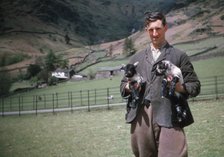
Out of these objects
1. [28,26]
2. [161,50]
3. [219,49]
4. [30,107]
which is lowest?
[30,107]

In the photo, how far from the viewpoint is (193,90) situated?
3.27 m

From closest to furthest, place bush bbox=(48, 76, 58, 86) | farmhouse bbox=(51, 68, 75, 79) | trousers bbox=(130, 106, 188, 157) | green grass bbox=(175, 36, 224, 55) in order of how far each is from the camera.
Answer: trousers bbox=(130, 106, 188, 157) → green grass bbox=(175, 36, 224, 55) → bush bbox=(48, 76, 58, 86) → farmhouse bbox=(51, 68, 75, 79)

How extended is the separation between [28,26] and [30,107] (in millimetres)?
157577

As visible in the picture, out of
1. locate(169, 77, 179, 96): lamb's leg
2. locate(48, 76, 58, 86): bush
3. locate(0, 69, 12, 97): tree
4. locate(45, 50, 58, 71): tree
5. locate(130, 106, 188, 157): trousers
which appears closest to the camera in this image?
locate(169, 77, 179, 96): lamb's leg

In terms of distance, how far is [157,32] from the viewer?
3.39 meters

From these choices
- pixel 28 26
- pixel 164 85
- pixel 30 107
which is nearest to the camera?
pixel 164 85

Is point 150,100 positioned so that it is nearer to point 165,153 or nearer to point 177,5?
point 165,153

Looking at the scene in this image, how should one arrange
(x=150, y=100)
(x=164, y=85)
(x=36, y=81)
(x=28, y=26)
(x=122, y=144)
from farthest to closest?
1. (x=28, y=26)
2. (x=36, y=81)
3. (x=122, y=144)
4. (x=150, y=100)
5. (x=164, y=85)

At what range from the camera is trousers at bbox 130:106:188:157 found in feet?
10.6

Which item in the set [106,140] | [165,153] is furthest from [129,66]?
[106,140]

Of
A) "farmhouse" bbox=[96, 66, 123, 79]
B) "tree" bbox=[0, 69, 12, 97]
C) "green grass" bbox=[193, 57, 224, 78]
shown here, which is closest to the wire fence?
"tree" bbox=[0, 69, 12, 97]

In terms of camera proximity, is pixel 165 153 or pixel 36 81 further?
A: pixel 36 81

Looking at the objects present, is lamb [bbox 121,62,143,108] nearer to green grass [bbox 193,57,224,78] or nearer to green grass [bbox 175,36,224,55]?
green grass [bbox 193,57,224,78]

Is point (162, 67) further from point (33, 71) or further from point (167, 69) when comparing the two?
point (33, 71)
